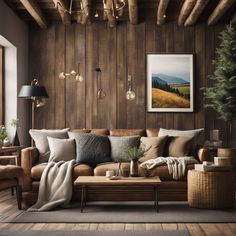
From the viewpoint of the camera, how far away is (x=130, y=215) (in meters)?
4.82

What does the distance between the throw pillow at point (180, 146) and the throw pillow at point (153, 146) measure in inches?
4.4

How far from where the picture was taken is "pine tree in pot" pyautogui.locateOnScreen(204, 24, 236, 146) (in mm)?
7004

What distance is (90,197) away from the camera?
5.71m

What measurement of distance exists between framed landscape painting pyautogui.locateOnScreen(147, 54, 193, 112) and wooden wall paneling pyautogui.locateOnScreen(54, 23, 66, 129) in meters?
1.51

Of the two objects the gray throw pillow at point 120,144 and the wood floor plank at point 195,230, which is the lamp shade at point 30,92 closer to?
the gray throw pillow at point 120,144

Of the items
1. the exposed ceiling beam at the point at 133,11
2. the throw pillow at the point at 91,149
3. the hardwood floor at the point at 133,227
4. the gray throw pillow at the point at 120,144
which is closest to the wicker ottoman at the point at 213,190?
the hardwood floor at the point at 133,227

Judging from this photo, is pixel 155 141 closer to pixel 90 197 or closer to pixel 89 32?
pixel 90 197

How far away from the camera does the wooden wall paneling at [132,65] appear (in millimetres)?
7832

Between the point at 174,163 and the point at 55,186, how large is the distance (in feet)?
5.11

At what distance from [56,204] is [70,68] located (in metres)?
3.25

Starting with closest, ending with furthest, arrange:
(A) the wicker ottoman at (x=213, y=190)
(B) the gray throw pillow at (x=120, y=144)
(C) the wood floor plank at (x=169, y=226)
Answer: (C) the wood floor plank at (x=169, y=226)
(A) the wicker ottoman at (x=213, y=190)
(B) the gray throw pillow at (x=120, y=144)

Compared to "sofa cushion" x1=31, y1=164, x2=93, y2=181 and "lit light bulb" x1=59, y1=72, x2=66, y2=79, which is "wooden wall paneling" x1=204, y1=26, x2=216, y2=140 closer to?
"lit light bulb" x1=59, y1=72, x2=66, y2=79

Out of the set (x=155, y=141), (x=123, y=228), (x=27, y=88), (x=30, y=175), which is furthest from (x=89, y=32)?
(x=123, y=228)

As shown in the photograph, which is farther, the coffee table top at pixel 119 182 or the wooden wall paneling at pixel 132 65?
the wooden wall paneling at pixel 132 65
